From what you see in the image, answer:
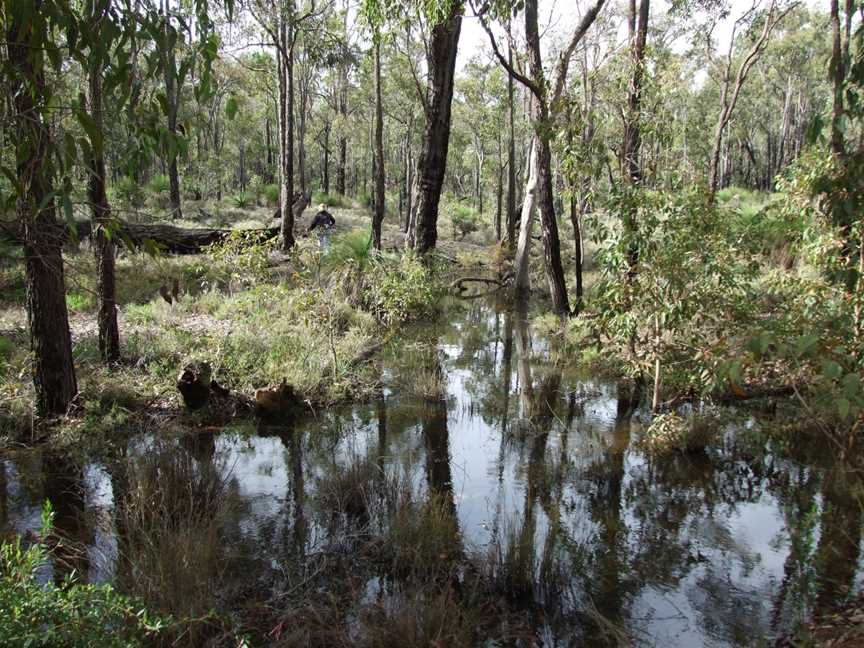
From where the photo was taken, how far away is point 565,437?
7328 mm

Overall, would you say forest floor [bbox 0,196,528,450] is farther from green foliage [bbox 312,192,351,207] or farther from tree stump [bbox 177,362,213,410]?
green foliage [bbox 312,192,351,207]

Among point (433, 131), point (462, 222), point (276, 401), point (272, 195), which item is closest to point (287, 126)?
point (433, 131)

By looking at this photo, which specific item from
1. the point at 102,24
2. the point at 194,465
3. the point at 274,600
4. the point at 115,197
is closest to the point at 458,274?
the point at 115,197

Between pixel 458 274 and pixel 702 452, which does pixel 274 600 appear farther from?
pixel 458 274

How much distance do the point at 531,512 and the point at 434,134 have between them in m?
9.65

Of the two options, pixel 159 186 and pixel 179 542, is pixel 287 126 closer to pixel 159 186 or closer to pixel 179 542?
pixel 159 186

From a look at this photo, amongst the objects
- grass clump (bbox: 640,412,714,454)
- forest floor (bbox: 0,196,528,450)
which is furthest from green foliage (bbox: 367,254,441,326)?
grass clump (bbox: 640,412,714,454)

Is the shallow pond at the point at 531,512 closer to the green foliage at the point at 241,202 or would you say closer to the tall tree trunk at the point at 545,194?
the tall tree trunk at the point at 545,194

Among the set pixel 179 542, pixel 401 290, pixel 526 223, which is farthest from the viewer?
pixel 526 223

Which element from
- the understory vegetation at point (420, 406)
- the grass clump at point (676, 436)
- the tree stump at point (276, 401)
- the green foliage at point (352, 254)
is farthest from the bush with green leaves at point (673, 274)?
the green foliage at point (352, 254)

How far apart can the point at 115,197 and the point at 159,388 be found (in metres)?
19.4

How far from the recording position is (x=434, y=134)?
13.3 m

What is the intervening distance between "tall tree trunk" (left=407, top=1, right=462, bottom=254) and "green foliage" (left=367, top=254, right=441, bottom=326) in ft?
2.68

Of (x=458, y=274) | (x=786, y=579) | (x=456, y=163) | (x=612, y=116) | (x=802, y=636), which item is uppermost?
(x=456, y=163)
